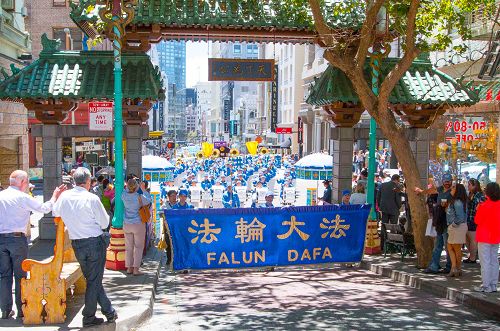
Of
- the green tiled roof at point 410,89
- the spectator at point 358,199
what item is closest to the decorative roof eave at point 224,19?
the green tiled roof at point 410,89

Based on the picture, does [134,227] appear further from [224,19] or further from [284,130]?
[284,130]

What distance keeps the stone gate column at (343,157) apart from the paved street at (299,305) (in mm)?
3374

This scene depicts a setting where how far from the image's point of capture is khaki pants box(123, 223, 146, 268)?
10.5m

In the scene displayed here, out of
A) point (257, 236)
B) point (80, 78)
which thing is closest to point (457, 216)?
point (257, 236)

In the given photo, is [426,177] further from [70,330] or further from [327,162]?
[70,330]

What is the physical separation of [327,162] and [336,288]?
10.9m

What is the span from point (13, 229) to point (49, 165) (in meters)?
7.48

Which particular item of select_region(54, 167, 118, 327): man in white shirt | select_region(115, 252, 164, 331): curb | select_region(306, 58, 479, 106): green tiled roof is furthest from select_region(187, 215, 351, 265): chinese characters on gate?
select_region(54, 167, 118, 327): man in white shirt

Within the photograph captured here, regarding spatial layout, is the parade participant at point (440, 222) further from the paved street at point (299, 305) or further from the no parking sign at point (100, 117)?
the no parking sign at point (100, 117)

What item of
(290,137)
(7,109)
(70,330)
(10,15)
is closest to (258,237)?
(70,330)

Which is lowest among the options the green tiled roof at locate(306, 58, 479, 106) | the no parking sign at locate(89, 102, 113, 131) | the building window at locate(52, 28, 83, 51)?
the no parking sign at locate(89, 102, 113, 131)

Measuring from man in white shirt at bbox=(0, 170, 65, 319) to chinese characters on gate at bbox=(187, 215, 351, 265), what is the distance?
4617 mm

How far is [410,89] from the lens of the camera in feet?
47.6

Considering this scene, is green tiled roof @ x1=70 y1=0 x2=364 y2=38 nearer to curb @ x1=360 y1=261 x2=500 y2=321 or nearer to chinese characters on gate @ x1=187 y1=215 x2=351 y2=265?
chinese characters on gate @ x1=187 y1=215 x2=351 y2=265
